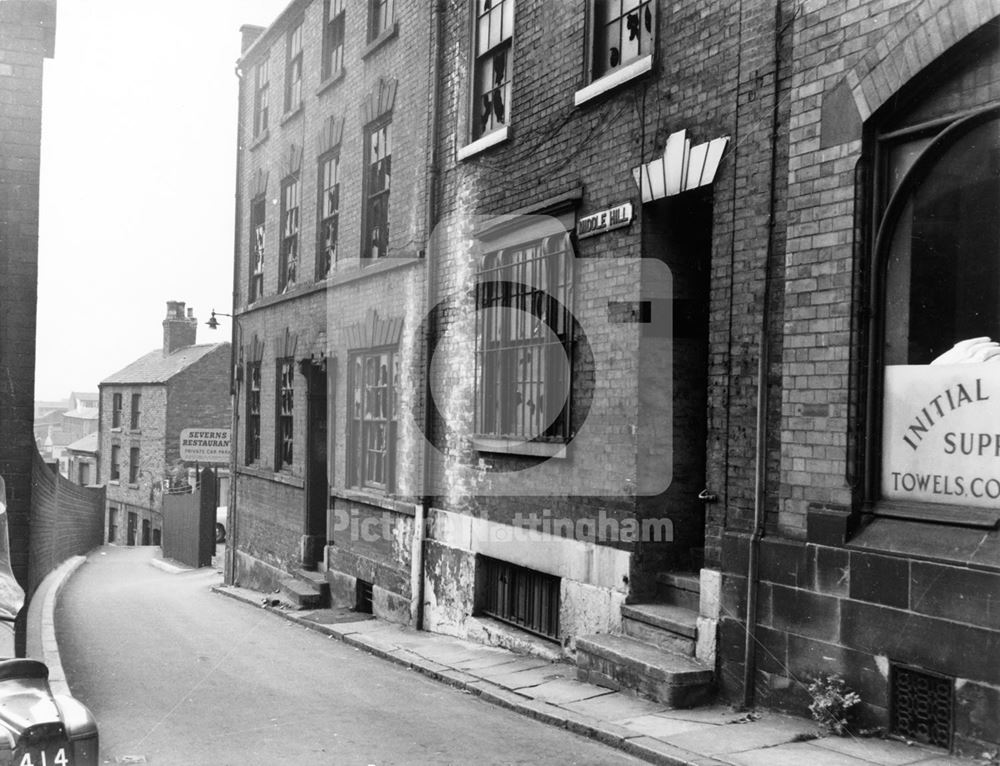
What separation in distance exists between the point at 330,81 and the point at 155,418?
27.7 m

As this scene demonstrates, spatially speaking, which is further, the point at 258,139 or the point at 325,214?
the point at 258,139

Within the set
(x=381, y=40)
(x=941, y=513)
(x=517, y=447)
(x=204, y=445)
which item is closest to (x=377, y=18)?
(x=381, y=40)

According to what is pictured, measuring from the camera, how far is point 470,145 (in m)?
11.3

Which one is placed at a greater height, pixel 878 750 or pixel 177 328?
pixel 177 328

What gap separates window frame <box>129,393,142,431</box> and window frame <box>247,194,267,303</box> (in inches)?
967

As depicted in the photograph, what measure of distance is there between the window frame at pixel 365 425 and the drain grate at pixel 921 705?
26.2 feet

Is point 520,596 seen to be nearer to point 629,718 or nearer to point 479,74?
point 629,718

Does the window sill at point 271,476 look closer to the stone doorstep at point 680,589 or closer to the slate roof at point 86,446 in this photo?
the stone doorstep at point 680,589

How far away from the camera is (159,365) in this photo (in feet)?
141

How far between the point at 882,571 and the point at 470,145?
6913 millimetres

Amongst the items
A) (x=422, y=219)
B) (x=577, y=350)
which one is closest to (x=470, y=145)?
(x=422, y=219)

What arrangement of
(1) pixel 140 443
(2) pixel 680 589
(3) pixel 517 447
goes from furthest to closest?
(1) pixel 140 443 → (3) pixel 517 447 → (2) pixel 680 589

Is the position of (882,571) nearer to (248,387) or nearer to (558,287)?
(558,287)

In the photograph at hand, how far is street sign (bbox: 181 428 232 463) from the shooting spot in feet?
88.6
